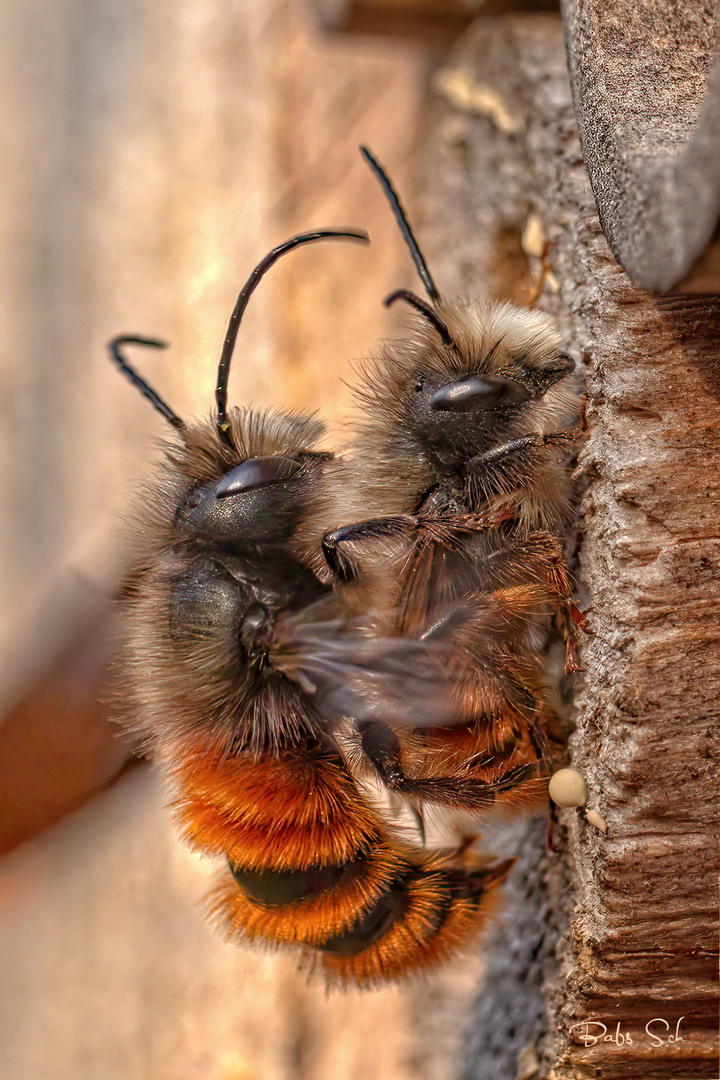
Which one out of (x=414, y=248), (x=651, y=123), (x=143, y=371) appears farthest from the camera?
(x=143, y=371)

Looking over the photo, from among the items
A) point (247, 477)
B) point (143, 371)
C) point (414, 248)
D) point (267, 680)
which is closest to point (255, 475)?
point (247, 477)

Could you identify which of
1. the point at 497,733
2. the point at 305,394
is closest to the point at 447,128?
the point at 305,394

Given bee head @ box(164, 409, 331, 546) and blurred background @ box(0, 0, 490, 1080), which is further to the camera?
blurred background @ box(0, 0, 490, 1080)

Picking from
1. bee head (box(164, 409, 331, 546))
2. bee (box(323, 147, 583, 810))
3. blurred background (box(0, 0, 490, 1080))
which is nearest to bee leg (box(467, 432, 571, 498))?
bee (box(323, 147, 583, 810))

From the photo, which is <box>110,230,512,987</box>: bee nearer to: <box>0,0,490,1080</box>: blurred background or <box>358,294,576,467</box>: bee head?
<box>358,294,576,467</box>: bee head

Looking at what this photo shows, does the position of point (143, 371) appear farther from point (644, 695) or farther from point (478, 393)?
point (644, 695)

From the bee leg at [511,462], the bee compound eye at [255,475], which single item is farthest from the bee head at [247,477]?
the bee leg at [511,462]

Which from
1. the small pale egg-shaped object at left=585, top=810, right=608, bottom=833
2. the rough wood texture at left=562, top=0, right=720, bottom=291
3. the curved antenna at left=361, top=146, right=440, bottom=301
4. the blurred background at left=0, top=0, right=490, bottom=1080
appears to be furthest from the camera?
the blurred background at left=0, top=0, right=490, bottom=1080
